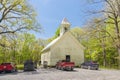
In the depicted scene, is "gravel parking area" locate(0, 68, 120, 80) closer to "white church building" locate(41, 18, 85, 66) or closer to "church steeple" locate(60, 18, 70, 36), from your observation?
"white church building" locate(41, 18, 85, 66)

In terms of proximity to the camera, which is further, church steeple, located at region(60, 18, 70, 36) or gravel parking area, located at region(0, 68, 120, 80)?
church steeple, located at region(60, 18, 70, 36)

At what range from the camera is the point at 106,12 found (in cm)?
3209

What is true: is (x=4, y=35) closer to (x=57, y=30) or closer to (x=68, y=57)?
(x=68, y=57)

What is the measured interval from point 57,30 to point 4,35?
37.4 m

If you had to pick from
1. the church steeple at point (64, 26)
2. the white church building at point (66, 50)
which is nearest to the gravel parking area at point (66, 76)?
the white church building at point (66, 50)

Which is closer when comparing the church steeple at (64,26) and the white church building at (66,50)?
the white church building at (66,50)

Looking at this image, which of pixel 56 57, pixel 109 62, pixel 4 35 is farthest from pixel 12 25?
pixel 109 62

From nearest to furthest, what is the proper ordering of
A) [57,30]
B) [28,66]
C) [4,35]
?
[28,66], [4,35], [57,30]

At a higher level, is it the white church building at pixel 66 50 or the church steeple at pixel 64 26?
the church steeple at pixel 64 26

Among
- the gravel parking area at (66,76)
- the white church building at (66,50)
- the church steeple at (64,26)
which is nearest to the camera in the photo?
the gravel parking area at (66,76)

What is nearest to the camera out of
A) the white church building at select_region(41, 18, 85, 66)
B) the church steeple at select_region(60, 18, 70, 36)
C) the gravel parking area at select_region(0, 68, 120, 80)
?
the gravel parking area at select_region(0, 68, 120, 80)

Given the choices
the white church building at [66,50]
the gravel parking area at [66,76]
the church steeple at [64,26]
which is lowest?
the gravel parking area at [66,76]

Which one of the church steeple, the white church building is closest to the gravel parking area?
the white church building

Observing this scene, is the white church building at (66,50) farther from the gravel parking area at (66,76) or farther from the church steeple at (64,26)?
the gravel parking area at (66,76)
